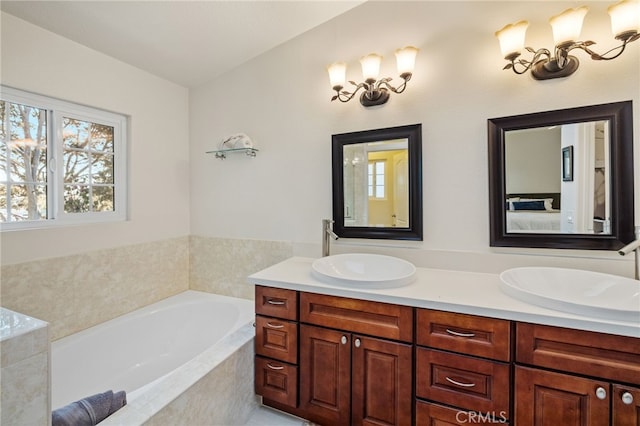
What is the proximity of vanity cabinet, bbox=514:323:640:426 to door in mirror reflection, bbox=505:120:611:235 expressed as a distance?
26.3 inches

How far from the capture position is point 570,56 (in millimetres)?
1485

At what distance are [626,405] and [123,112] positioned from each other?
321cm

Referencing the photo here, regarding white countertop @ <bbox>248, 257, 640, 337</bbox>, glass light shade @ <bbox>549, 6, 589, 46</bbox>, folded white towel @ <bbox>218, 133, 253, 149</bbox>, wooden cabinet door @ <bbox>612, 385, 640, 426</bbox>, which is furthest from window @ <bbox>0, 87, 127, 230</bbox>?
wooden cabinet door @ <bbox>612, 385, 640, 426</bbox>

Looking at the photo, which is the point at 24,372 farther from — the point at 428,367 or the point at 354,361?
the point at 428,367

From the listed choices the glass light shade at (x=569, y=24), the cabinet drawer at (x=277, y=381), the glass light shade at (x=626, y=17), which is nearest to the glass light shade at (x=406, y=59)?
the glass light shade at (x=569, y=24)

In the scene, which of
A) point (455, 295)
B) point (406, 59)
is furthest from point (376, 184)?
point (455, 295)

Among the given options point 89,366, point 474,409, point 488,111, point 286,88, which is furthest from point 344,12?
point 89,366

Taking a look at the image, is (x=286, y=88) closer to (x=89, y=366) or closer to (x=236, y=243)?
(x=236, y=243)

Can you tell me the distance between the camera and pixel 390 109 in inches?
75.8

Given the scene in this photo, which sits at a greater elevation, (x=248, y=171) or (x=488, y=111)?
(x=488, y=111)

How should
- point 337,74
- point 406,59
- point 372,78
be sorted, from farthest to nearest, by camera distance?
point 337,74 → point 372,78 → point 406,59

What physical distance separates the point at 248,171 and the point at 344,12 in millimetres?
1399

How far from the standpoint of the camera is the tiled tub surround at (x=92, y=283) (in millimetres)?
1637

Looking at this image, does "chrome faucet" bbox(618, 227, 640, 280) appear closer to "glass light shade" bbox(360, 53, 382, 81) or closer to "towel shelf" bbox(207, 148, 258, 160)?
"glass light shade" bbox(360, 53, 382, 81)
